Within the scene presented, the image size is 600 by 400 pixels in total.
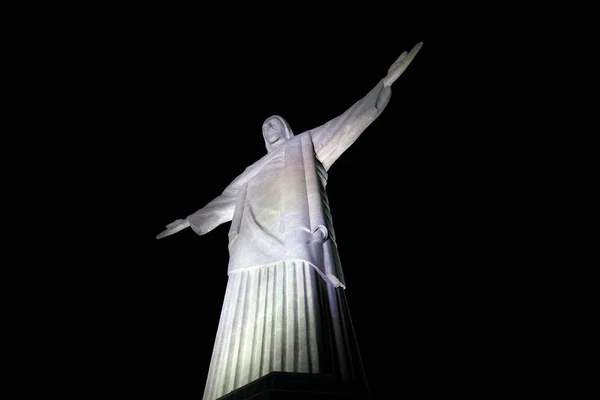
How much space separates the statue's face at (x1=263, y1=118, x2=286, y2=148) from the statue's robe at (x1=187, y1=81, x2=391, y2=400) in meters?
1.09

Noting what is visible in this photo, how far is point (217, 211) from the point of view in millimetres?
6305

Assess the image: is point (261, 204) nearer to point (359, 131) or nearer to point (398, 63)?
point (359, 131)

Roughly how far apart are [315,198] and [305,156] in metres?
0.95

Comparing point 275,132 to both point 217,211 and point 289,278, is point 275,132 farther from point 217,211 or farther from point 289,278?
point 289,278

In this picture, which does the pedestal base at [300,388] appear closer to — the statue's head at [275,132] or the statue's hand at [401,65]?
the statue's hand at [401,65]

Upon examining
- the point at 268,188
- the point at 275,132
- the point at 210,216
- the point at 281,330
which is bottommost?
the point at 281,330

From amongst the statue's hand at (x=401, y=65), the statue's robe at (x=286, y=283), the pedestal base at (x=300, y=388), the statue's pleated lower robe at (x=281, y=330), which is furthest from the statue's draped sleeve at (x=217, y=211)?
the pedestal base at (x=300, y=388)

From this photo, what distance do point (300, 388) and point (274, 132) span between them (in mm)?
4703

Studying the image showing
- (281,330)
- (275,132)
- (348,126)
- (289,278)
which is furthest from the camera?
(275,132)

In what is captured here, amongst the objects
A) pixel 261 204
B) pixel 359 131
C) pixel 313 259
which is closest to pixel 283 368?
pixel 313 259

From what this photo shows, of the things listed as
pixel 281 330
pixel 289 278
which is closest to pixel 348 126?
pixel 289 278

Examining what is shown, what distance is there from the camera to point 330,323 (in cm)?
378

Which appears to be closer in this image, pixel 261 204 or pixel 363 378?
pixel 363 378

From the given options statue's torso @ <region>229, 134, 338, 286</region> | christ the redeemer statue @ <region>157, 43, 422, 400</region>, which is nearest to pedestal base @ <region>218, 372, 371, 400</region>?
christ the redeemer statue @ <region>157, 43, 422, 400</region>
